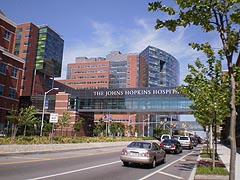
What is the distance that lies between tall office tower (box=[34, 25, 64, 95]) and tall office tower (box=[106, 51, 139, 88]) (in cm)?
4199

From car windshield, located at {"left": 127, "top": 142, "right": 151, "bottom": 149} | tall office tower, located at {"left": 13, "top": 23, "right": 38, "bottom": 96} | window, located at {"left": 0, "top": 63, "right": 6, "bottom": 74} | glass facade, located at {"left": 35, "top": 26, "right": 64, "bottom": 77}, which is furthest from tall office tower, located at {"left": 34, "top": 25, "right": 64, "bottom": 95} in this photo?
car windshield, located at {"left": 127, "top": 142, "right": 151, "bottom": 149}

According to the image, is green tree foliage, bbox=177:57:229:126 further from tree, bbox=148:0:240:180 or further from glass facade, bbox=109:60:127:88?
glass facade, bbox=109:60:127:88

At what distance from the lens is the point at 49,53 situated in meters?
118

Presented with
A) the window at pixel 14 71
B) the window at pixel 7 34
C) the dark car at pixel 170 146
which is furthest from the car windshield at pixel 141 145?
the window at pixel 7 34

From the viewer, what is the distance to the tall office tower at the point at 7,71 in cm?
5141

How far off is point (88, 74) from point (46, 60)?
4847 centimetres

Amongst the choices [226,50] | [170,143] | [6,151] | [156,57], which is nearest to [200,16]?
[226,50]

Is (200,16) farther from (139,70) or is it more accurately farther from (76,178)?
(139,70)

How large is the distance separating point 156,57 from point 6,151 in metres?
171

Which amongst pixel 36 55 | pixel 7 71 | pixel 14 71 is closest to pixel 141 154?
pixel 7 71

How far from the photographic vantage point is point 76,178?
10789 mm

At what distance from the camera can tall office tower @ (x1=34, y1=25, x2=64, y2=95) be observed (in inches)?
4441

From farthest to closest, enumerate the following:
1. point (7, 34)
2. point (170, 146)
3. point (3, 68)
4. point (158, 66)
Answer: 1. point (158, 66)
2. point (7, 34)
3. point (3, 68)
4. point (170, 146)

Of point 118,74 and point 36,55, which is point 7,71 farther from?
point 118,74
